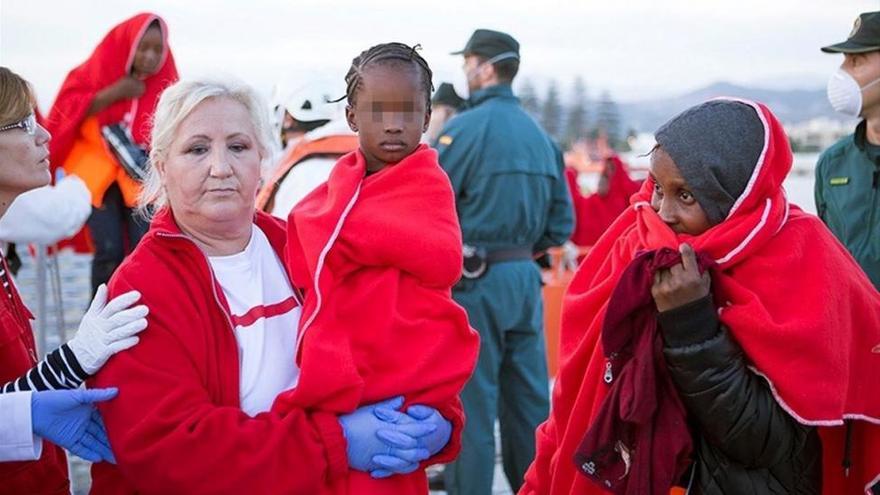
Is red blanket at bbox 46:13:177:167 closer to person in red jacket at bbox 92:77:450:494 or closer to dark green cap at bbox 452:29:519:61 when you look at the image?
dark green cap at bbox 452:29:519:61

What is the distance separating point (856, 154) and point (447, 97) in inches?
137

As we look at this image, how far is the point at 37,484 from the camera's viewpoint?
7.10 ft

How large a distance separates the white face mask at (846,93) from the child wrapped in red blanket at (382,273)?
8.48 ft

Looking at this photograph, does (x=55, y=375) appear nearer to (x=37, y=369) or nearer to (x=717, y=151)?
(x=37, y=369)

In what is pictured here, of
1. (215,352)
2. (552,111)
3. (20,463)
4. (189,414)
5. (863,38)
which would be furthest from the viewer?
(552,111)

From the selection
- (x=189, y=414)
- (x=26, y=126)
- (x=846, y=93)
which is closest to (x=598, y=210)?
(x=846, y=93)

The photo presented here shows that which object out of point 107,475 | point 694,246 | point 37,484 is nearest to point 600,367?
point 694,246

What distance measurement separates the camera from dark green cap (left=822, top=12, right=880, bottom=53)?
4.03 metres

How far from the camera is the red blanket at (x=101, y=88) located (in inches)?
202

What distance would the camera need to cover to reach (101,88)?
516 centimetres

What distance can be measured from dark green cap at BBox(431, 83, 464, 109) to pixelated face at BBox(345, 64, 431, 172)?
462 cm

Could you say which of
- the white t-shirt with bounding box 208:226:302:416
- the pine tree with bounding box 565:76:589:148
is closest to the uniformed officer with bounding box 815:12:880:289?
the white t-shirt with bounding box 208:226:302:416

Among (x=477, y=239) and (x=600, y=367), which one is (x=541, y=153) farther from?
(x=600, y=367)

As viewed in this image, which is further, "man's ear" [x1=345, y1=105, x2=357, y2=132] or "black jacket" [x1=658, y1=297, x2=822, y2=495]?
"man's ear" [x1=345, y1=105, x2=357, y2=132]
